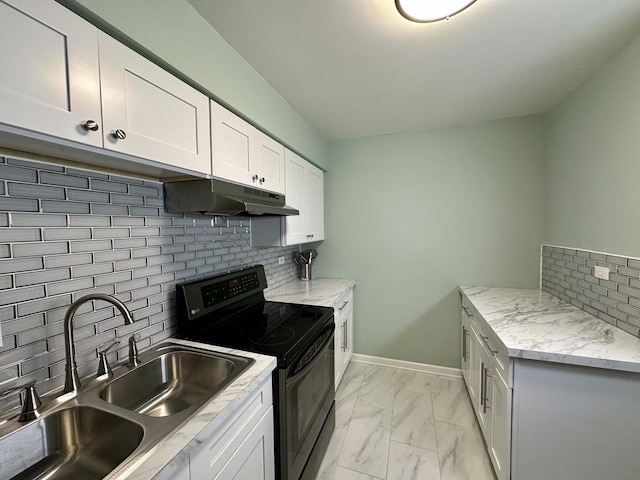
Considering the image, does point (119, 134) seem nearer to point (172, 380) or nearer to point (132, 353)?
point (132, 353)

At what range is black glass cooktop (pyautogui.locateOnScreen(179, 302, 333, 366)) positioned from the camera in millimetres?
1267

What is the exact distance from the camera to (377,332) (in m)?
2.76

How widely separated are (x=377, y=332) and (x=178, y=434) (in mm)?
2325

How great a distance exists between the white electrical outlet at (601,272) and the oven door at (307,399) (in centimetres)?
168

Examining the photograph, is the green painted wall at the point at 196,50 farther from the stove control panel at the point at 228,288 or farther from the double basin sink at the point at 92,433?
the double basin sink at the point at 92,433

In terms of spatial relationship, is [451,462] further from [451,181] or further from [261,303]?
[451,181]

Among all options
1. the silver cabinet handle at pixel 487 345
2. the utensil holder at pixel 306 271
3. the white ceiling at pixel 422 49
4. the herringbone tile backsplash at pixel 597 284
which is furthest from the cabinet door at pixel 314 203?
the herringbone tile backsplash at pixel 597 284

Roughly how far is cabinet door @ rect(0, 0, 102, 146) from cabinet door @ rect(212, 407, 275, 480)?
1.14 m

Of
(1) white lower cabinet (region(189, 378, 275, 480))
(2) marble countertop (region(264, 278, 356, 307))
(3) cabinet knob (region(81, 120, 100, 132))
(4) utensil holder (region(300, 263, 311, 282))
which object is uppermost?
(3) cabinet knob (region(81, 120, 100, 132))

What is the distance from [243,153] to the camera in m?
1.48

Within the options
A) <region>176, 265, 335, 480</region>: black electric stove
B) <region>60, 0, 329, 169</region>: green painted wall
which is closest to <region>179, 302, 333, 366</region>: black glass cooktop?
<region>176, 265, 335, 480</region>: black electric stove

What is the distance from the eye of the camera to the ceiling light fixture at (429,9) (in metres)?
1.03

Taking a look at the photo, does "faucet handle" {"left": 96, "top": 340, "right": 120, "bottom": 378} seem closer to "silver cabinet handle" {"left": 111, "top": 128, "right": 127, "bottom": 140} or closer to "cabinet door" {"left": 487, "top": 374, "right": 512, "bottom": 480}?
"silver cabinet handle" {"left": 111, "top": 128, "right": 127, "bottom": 140}

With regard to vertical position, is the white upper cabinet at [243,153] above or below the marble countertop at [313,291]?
above
